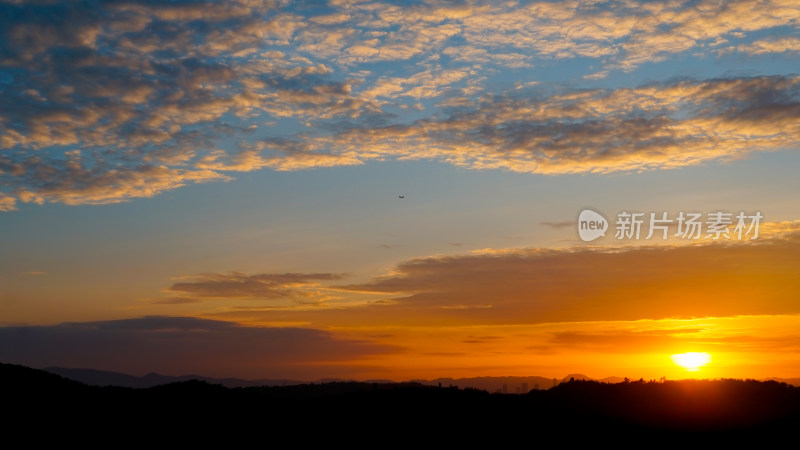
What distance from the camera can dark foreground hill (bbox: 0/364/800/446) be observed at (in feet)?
120

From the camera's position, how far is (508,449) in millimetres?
34656

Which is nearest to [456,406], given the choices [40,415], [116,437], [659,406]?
[659,406]

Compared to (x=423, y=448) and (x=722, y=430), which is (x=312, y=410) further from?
(x=722, y=430)

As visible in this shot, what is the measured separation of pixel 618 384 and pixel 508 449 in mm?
11794

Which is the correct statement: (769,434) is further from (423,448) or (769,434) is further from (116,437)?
(116,437)

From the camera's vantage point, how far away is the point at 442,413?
1564 inches

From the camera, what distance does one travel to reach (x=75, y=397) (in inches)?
1809

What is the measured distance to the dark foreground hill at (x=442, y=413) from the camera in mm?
36531

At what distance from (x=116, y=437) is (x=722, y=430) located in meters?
31.3

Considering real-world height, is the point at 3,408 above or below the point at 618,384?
below

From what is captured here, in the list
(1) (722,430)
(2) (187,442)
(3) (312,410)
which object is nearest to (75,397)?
(2) (187,442)

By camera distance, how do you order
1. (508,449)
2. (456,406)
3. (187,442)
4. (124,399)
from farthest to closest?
(124,399), (456,406), (187,442), (508,449)

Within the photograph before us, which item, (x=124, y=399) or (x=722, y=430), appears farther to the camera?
(x=124, y=399)

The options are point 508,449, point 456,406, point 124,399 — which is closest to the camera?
point 508,449
